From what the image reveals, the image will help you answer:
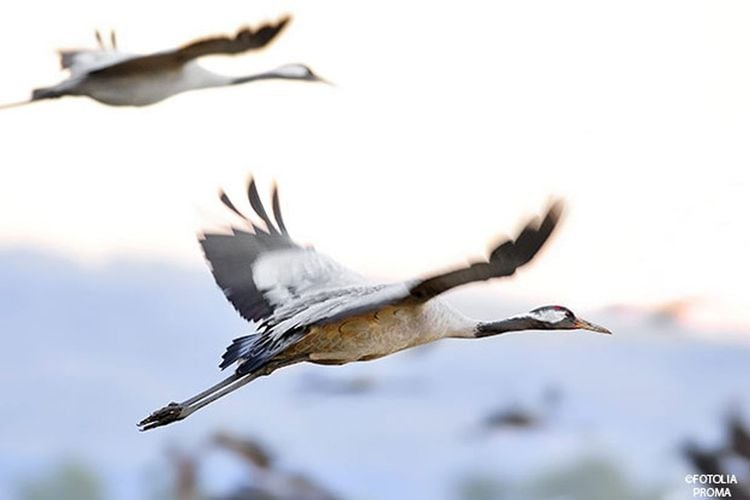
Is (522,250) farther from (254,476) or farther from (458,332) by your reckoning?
(254,476)

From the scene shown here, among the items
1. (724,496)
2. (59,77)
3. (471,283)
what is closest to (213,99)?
(724,496)

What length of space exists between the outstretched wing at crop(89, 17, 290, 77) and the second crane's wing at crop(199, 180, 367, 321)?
63 cm

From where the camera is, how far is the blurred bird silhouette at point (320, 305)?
6.78m

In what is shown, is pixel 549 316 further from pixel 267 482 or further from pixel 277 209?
pixel 267 482

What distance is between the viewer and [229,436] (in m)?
15.1

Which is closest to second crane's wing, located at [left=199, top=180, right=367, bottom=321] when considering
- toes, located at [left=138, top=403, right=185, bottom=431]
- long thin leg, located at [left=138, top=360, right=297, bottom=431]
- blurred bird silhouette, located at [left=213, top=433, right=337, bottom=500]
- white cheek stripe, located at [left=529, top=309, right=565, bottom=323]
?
long thin leg, located at [left=138, top=360, right=297, bottom=431]

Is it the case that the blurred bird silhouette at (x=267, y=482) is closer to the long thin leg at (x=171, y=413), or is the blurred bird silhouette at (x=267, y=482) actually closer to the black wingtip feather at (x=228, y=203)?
the black wingtip feather at (x=228, y=203)

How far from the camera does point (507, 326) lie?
26.3 ft

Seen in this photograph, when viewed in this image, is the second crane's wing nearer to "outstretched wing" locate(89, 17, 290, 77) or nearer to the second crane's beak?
"outstretched wing" locate(89, 17, 290, 77)

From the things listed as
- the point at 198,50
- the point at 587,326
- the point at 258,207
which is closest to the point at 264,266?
the point at 258,207

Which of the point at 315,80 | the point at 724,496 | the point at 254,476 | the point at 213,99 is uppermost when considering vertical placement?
the point at 213,99

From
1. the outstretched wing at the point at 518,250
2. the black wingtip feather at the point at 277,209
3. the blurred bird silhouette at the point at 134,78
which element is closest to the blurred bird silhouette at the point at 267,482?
the blurred bird silhouette at the point at 134,78

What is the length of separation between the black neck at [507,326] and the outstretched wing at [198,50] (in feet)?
4.64

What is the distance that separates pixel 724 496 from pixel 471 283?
726 centimetres
